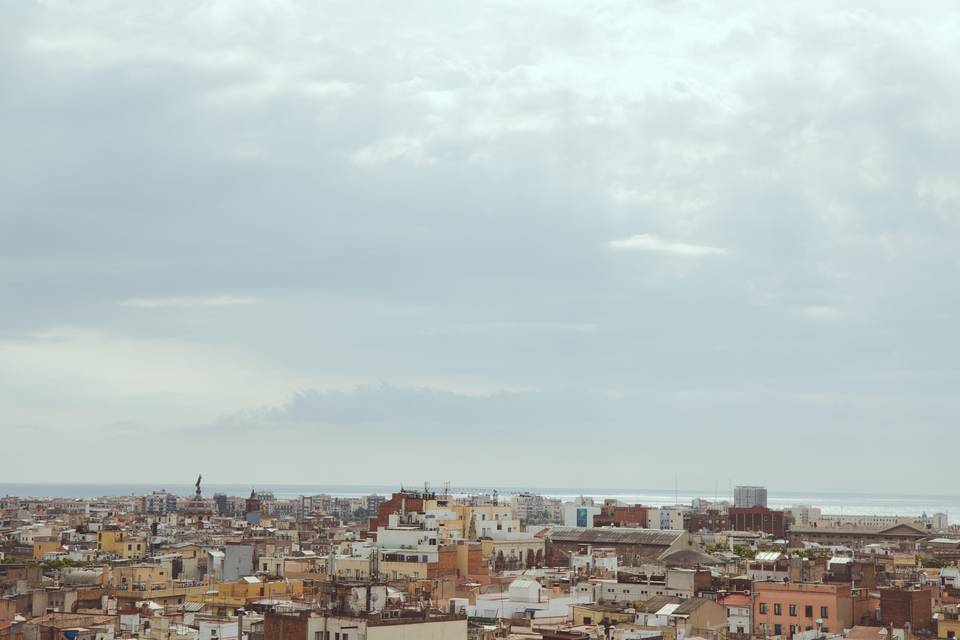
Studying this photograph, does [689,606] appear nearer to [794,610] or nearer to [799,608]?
[794,610]

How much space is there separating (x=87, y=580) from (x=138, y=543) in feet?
102

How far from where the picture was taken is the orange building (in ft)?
163

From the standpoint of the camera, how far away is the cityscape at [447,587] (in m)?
44.3

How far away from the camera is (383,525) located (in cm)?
10156

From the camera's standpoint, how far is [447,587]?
6800 centimetres

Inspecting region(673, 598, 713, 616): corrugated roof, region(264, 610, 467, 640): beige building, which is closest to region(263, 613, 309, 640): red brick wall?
region(264, 610, 467, 640): beige building

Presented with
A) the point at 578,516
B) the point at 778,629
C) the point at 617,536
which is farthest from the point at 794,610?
the point at 578,516

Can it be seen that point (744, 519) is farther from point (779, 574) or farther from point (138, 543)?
point (779, 574)

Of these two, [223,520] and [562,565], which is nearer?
[562,565]

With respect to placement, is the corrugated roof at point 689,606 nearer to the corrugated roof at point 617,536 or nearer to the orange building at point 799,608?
the orange building at point 799,608

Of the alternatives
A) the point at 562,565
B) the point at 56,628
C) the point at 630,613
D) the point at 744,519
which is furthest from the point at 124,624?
the point at 744,519

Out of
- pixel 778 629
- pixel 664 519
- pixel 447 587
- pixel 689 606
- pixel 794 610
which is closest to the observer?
pixel 794 610

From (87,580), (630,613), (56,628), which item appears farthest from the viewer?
(87,580)

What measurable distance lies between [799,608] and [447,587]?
22754 millimetres
